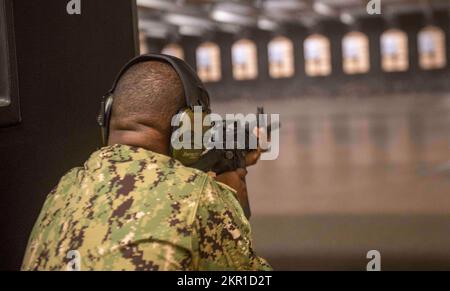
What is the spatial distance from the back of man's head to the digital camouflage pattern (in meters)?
0.06

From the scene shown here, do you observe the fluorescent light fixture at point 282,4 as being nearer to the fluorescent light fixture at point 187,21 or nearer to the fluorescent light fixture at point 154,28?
the fluorescent light fixture at point 187,21

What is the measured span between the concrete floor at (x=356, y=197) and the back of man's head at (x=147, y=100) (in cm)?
275

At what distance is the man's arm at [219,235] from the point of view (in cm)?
129

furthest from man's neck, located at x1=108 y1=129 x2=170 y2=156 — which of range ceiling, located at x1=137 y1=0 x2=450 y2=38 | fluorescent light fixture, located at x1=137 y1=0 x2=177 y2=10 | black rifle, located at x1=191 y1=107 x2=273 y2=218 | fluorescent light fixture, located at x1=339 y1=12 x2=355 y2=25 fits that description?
fluorescent light fixture, located at x1=339 y1=12 x2=355 y2=25

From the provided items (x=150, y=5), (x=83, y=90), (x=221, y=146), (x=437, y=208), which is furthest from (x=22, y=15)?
(x=150, y=5)

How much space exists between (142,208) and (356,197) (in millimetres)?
5341

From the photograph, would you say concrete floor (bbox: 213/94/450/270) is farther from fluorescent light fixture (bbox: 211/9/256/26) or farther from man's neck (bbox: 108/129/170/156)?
fluorescent light fixture (bbox: 211/9/256/26)

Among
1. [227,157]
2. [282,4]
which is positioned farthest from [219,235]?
[282,4]

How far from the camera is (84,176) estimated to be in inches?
54.5

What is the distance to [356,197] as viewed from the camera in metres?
6.43

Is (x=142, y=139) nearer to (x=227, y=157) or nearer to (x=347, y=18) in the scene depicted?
(x=227, y=157)

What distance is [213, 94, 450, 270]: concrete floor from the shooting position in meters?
4.37

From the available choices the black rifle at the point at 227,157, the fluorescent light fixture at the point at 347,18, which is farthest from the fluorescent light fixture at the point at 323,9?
the black rifle at the point at 227,157
